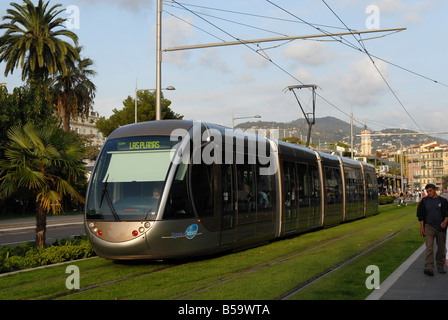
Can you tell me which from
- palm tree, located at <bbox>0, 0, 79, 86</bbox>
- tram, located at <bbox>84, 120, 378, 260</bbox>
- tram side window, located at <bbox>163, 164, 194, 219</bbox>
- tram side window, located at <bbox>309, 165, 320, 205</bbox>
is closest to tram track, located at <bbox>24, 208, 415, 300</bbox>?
tram, located at <bbox>84, 120, 378, 260</bbox>

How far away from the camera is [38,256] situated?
12328 millimetres

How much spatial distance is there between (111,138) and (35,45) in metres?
27.7

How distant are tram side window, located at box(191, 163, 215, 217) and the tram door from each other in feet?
1.74

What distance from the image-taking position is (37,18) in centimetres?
3741

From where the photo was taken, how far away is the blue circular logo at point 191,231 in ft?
37.7

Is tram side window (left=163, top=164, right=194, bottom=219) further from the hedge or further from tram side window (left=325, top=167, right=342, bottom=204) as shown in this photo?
tram side window (left=325, top=167, right=342, bottom=204)

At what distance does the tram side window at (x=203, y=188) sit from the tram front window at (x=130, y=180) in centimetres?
71

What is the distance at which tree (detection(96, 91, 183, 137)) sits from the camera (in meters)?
59.8

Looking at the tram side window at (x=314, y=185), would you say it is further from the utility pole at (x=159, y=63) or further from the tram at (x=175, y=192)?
the utility pole at (x=159, y=63)

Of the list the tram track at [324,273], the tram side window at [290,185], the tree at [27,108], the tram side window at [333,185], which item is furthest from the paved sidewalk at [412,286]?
the tram side window at [333,185]

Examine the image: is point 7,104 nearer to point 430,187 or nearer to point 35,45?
point 430,187

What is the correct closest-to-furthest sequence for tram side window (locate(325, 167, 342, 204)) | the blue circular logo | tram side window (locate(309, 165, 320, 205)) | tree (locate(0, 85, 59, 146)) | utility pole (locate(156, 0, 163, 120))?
the blue circular logo → tree (locate(0, 85, 59, 146)) → utility pole (locate(156, 0, 163, 120)) → tram side window (locate(309, 165, 320, 205)) → tram side window (locate(325, 167, 342, 204))

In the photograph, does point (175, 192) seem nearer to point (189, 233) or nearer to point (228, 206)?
point (189, 233)

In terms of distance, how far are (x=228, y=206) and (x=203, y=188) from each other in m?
1.18
